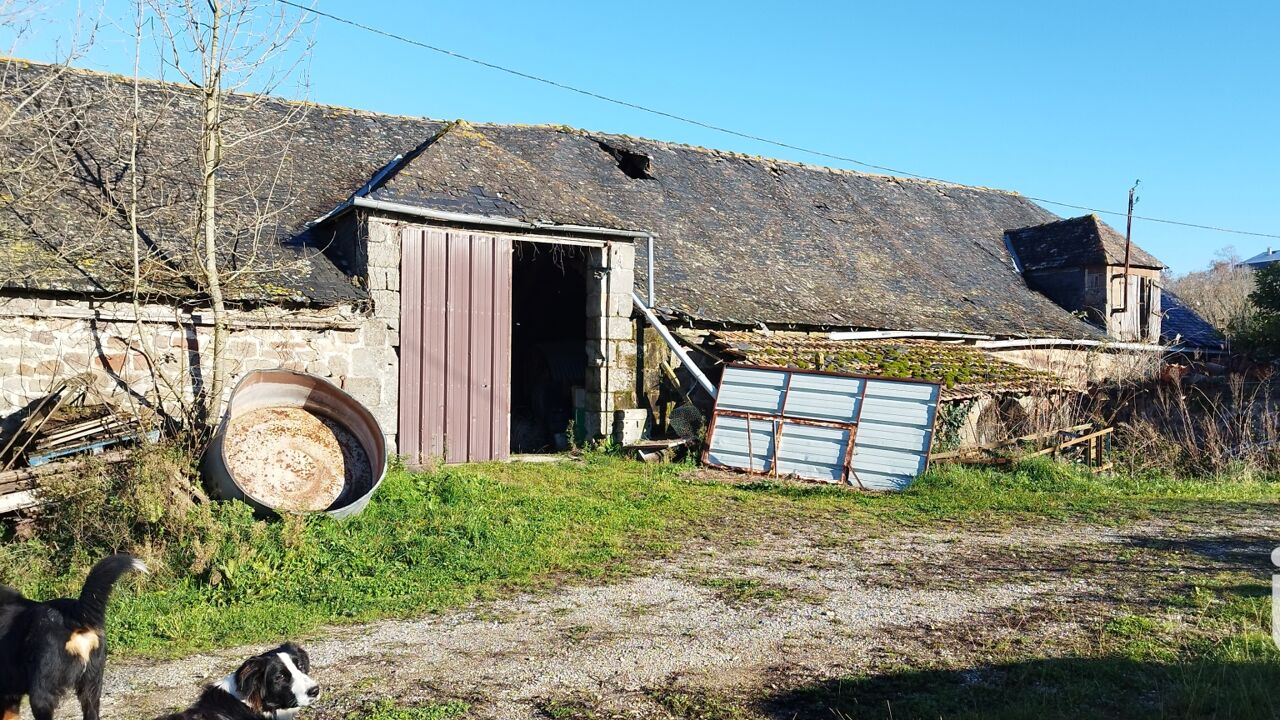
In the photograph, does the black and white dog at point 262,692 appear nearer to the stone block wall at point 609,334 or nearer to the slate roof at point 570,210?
the slate roof at point 570,210

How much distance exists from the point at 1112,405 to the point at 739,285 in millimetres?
6616

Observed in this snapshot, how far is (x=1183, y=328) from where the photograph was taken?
829 inches

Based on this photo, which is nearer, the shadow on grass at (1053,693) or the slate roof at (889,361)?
the shadow on grass at (1053,693)

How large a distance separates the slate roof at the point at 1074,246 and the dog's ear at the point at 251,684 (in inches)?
785

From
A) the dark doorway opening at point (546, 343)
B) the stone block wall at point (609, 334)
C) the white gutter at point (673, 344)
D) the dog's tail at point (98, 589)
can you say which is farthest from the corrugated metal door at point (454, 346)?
the dog's tail at point (98, 589)

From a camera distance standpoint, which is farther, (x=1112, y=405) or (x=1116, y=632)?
(x=1112, y=405)

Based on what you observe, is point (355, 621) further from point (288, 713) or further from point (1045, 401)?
point (1045, 401)

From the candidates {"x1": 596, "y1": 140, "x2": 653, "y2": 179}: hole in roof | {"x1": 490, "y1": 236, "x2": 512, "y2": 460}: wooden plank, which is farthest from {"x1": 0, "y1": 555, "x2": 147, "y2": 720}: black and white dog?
{"x1": 596, "y1": 140, "x2": 653, "y2": 179}: hole in roof

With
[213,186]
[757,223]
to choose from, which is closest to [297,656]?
[213,186]

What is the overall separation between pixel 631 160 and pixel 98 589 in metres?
15.0

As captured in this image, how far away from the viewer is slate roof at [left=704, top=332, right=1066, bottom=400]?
13.6 metres

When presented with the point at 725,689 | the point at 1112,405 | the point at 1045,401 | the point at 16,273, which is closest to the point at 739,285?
the point at 1045,401

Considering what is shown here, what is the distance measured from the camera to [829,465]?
12336 millimetres

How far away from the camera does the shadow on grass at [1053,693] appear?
4363mm
